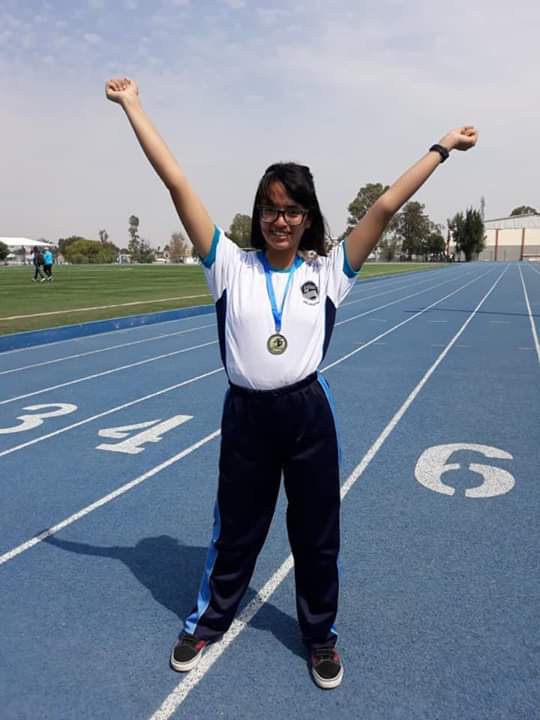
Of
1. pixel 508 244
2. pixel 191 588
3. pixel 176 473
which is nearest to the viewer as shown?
pixel 191 588

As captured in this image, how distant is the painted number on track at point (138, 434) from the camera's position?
5.43 m

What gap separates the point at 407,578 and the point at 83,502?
228 cm

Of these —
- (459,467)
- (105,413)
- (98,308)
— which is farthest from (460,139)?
(98,308)

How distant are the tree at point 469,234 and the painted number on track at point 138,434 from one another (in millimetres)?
103374

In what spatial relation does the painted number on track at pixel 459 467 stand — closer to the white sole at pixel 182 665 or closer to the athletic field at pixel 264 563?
the athletic field at pixel 264 563

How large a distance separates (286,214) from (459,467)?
3.27m

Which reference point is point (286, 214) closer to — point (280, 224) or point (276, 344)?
point (280, 224)

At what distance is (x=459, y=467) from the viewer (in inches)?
193

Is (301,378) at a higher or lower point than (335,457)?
higher

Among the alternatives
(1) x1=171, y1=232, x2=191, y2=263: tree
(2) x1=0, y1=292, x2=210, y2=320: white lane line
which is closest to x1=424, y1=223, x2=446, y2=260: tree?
(1) x1=171, y1=232, x2=191, y2=263: tree

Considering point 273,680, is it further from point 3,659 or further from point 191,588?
point 3,659

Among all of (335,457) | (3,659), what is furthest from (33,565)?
(335,457)

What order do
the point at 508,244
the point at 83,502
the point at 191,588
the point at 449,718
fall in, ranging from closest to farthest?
the point at 449,718, the point at 191,588, the point at 83,502, the point at 508,244

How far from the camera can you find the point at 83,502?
14.0 feet
